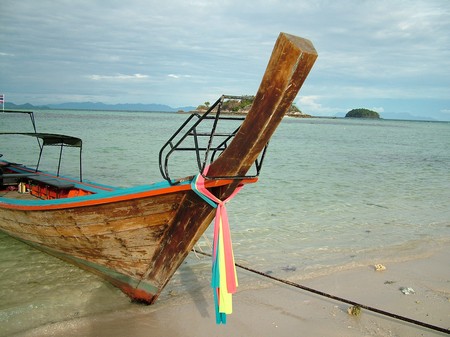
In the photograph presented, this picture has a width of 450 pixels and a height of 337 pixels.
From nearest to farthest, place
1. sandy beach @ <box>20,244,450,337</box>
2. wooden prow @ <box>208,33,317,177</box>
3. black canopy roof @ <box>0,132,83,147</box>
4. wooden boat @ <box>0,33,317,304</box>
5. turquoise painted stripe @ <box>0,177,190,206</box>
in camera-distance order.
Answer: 1. wooden prow @ <box>208,33,317,177</box>
2. wooden boat @ <box>0,33,317,304</box>
3. turquoise painted stripe @ <box>0,177,190,206</box>
4. sandy beach @ <box>20,244,450,337</box>
5. black canopy roof @ <box>0,132,83,147</box>

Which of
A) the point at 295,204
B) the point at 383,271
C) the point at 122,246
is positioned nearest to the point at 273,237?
the point at 383,271

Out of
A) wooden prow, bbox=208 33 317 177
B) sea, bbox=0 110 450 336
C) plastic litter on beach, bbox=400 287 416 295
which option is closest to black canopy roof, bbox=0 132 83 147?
sea, bbox=0 110 450 336

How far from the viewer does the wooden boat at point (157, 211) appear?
2.80 metres

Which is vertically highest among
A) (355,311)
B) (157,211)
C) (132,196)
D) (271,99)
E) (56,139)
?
(271,99)

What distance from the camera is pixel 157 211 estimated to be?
3.77 meters

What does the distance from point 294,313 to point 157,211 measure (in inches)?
75.3

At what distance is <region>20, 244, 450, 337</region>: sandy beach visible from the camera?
4070mm

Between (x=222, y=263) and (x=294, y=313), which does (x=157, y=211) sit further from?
(x=294, y=313)

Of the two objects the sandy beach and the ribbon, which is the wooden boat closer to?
the ribbon

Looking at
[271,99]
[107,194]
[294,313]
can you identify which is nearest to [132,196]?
[107,194]

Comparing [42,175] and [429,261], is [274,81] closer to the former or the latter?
[429,261]

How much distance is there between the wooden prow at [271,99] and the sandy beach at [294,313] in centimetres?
183

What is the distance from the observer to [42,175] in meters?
8.24

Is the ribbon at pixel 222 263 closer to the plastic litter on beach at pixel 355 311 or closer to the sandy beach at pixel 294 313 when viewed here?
the sandy beach at pixel 294 313
